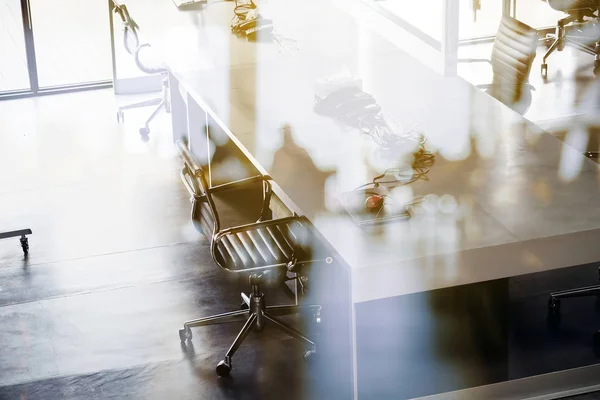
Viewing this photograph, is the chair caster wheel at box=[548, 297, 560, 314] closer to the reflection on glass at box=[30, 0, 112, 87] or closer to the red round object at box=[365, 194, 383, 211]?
the red round object at box=[365, 194, 383, 211]

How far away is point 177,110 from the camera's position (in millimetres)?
A: 6473

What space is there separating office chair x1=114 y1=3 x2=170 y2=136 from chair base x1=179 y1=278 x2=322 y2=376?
8.41 feet

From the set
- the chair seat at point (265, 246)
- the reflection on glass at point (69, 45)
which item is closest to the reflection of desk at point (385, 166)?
the chair seat at point (265, 246)

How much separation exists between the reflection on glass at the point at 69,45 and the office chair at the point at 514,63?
3367 mm

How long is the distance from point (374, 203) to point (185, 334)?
1.20 meters

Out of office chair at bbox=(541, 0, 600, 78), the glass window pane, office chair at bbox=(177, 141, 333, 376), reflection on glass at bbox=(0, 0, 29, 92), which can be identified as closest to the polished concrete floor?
office chair at bbox=(177, 141, 333, 376)

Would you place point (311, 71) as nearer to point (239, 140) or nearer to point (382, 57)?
point (382, 57)

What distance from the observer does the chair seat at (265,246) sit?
4.03 m

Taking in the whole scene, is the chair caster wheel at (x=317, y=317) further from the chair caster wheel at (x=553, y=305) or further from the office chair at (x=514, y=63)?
the office chair at (x=514, y=63)

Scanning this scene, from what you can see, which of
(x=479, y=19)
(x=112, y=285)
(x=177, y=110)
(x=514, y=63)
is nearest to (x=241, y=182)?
(x=112, y=285)

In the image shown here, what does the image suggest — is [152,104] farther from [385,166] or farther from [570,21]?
[385,166]

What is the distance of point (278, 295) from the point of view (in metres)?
4.84

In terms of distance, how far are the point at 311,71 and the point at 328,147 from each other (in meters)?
1.08

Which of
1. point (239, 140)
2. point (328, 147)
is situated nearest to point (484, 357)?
point (328, 147)
